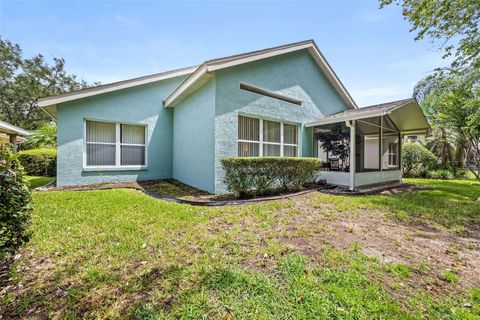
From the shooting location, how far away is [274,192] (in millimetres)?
7238

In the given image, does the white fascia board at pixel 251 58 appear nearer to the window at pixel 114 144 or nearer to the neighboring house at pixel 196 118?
the neighboring house at pixel 196 118

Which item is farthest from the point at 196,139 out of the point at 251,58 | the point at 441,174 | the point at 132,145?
the point at 441,174

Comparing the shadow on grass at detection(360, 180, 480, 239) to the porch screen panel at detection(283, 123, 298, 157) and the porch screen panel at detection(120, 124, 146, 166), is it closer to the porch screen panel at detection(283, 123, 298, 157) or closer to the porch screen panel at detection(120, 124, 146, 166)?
the porch screen panel at detection(283, 123, 298, 157)

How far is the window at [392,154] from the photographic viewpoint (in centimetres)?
1216

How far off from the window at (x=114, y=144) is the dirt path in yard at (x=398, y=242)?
323 inches

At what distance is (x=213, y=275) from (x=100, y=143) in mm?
8861

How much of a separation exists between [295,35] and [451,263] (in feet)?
37.0

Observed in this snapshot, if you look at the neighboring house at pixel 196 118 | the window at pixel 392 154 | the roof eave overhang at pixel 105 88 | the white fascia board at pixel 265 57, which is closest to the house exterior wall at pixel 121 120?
the neighboring house at pixel 196 118

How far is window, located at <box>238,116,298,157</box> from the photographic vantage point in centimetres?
→ 829

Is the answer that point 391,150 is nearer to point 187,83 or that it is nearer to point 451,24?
point 451,24

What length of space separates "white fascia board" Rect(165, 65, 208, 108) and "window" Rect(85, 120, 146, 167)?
1840 mm

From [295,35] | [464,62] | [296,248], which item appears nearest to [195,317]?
[296,248]

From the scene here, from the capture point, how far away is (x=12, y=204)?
9.00ft

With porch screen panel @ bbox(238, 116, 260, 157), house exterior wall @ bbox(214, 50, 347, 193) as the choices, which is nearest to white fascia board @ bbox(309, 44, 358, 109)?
house exterior wall @ bbox(214, 50, 347, 193)
